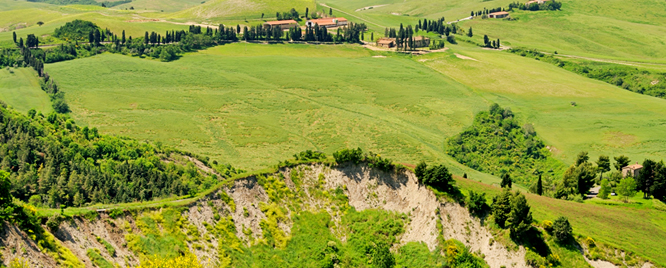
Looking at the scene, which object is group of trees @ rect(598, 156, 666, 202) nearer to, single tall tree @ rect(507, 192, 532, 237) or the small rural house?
the small rural house

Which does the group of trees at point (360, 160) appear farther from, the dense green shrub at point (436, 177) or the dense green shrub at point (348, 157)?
the dense green shrub at point (436, 177)

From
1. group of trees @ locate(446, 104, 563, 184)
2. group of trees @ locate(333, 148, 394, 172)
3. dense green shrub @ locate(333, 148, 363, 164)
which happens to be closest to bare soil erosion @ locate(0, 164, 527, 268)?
group of trees @ locate(333, 148, 394, 172)

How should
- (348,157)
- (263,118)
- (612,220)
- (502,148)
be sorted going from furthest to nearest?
(263,118) → (502,148) → (348,157) → (612,220)

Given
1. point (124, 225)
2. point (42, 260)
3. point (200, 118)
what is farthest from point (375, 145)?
point (42, 260)

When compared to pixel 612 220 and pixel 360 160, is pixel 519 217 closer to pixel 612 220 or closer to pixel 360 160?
pixel 612 220

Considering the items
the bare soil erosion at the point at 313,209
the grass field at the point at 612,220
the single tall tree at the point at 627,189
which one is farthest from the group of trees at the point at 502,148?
the bare soil erosion at the point at 313,209

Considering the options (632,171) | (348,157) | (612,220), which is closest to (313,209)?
(348,157)
